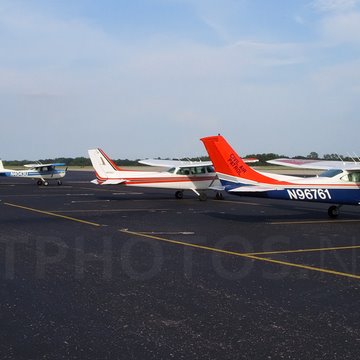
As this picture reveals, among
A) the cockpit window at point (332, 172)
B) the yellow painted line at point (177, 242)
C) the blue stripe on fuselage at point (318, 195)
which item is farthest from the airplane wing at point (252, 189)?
the yellow painted line at point (177, 242)

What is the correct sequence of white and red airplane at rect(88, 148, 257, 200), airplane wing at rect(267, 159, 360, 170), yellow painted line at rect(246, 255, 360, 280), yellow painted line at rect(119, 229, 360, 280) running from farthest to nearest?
white and red airplane at rect(88, 148, 257, 200) → airplane wing at rect(267, 159, 360, 170) → yellow painted line at rect(119, 229, 360, 280) → yellow painted line at rect(246, 255, 360, 280)

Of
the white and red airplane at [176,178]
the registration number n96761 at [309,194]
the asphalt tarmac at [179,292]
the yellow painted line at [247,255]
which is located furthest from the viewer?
the white and red airplane at [176,178]

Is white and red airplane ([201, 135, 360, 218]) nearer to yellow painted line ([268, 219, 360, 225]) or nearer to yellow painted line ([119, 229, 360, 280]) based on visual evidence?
yellow painted line ([268, 219, 360, 225])

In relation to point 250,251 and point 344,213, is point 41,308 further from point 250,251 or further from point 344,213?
point 344,213

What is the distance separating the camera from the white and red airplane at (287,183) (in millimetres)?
15453

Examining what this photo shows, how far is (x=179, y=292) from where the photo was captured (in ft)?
22.5

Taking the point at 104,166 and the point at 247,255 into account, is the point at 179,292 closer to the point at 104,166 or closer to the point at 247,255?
the point at 247,255

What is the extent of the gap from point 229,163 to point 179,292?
396 inches

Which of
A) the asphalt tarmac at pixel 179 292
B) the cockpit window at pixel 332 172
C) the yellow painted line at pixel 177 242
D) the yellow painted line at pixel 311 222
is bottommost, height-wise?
the asphalt tarmac at pixel 179 292

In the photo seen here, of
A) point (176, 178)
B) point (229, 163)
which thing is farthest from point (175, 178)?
point (229, 163)

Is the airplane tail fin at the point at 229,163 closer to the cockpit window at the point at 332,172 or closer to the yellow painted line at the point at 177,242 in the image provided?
the cockpit window at the point at 332,172

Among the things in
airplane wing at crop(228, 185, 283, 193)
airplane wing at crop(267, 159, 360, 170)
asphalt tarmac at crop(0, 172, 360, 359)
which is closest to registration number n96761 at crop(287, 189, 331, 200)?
airplane wing at crop(228, 185, 283, 193)

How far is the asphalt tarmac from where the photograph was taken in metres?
4.82

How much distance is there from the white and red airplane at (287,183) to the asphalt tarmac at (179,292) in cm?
178
